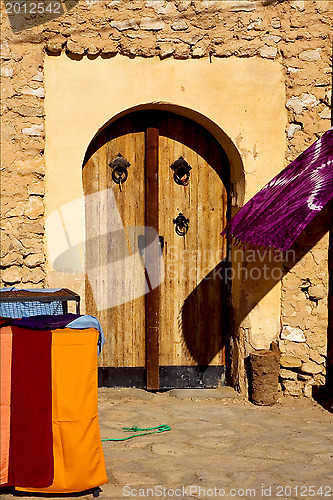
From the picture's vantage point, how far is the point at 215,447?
170 inches

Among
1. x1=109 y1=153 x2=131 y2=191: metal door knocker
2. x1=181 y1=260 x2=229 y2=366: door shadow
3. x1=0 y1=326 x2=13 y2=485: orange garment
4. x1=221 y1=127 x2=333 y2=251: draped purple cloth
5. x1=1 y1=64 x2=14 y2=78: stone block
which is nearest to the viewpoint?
x1=0 y1=326 x2=13 y2=485: orange garment

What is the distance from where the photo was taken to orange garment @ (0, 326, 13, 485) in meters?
3.38

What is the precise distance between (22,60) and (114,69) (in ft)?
2.32

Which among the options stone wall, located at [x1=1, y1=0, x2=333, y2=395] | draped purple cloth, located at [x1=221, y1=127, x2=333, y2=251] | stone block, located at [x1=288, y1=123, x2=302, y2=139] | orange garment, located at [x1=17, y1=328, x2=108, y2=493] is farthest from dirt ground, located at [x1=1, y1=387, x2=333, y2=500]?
stone block, located at [x1=288, y1=123, x2=302, y2=139]

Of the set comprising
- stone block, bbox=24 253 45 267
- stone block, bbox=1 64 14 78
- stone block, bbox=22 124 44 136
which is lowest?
stone block, bbox=24 253 45 267

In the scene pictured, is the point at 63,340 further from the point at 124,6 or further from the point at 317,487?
the point at 124,6

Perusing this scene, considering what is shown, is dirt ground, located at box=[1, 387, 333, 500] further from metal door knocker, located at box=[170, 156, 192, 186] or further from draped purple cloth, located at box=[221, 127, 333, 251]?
metal door knocker, located at box=[170, 156, 192, 186]

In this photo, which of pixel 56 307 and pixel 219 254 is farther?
pixel 219 254

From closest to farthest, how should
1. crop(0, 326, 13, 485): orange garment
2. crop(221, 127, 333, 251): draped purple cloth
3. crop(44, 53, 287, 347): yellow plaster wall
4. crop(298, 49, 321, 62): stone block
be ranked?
crop(0, 326, 13, 485): orange garment → crop(221, 127, 333, 251): draped purple cloth → crop(44, 53, 287, 347): yellow plaster wall → crop(298, 49, 321, 62): stone block

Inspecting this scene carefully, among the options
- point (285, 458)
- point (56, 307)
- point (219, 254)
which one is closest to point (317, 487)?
point (285, 458)

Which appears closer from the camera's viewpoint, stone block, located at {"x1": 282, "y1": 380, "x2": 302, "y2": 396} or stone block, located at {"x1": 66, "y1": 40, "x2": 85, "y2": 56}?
stone block, located at {"x1": 66, "y1": 40, "x2": 85, "y2": 56}

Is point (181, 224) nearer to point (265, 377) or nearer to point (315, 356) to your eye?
point (265, 377)

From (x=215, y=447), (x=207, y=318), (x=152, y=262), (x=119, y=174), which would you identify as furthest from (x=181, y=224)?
(x=215, y=447)

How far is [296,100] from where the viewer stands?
207 inches
